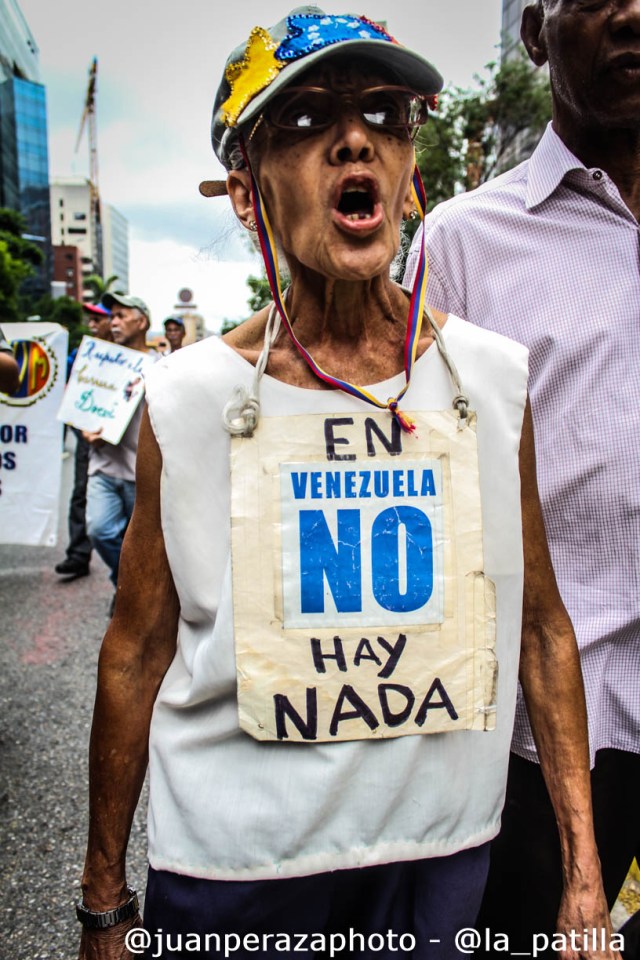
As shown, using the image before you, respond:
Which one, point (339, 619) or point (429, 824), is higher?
point (339, 619)

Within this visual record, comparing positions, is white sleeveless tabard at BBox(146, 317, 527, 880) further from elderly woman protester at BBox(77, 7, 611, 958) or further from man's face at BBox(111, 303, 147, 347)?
man's face at BBox(111, 303, 147, 347)

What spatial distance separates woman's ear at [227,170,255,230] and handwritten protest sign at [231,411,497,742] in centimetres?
42

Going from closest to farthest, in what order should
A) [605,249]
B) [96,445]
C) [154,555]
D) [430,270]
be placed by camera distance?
[154,555] → [605,249] → [430,270] → [96,445]

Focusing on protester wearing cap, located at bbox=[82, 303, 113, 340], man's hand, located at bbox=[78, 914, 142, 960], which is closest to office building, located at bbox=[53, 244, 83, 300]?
protester wearing cap, located at bbox=[82, 303, 113, 340]

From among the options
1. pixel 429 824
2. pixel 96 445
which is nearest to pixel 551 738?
pixel 429 824

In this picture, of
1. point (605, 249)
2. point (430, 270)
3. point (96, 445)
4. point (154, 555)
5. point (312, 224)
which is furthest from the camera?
point (96, 445)

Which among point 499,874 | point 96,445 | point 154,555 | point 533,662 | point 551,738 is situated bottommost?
point 499,874

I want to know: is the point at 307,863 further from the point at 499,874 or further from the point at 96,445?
the point at 96,445

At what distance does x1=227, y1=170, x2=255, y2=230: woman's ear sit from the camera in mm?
1434

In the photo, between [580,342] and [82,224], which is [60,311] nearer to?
[580,342]

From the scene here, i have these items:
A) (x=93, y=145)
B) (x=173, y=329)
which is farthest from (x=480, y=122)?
(x=93, y=145)

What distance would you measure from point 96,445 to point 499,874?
14.2 feet

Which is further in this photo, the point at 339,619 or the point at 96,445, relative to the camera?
the point at 96,445

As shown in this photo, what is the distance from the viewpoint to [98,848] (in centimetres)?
145
